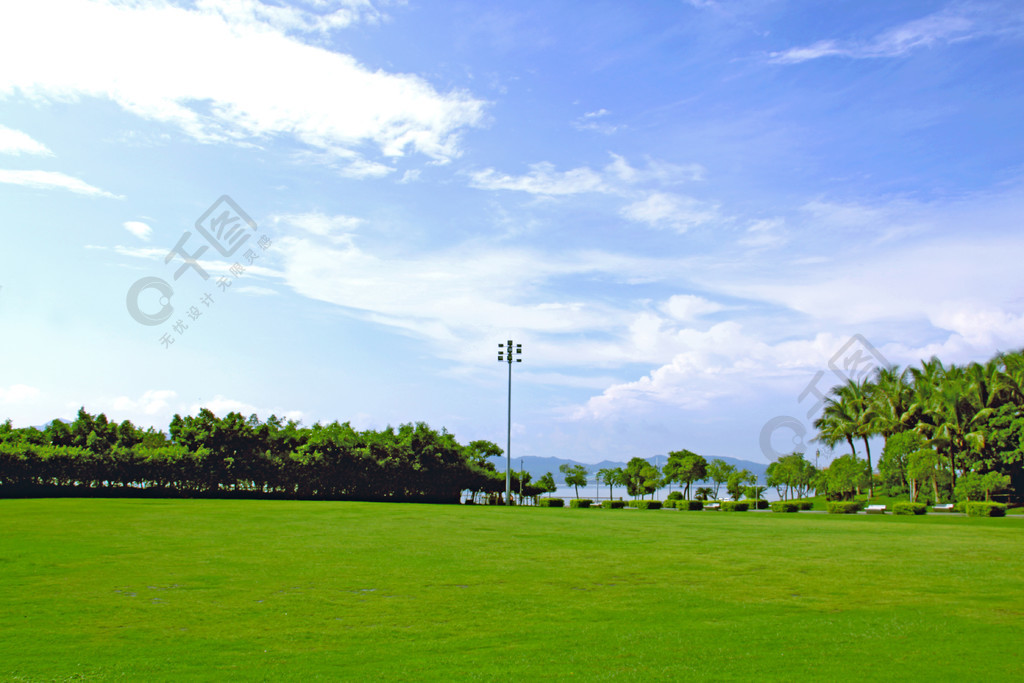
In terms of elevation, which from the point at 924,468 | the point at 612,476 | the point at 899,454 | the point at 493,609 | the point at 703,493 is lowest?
the point at 493,609

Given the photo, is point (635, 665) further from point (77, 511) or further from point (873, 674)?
point (77, 511)

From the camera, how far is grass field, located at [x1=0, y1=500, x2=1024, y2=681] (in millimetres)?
8508

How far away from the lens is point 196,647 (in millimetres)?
9148

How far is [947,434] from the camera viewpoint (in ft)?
179

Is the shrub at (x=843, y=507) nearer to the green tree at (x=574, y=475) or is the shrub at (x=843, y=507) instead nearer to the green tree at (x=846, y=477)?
the green tree at (x=846, y=477)

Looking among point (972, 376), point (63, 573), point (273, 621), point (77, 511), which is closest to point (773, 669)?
point (273, 621)

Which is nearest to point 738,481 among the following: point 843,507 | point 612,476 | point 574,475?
point 612,476

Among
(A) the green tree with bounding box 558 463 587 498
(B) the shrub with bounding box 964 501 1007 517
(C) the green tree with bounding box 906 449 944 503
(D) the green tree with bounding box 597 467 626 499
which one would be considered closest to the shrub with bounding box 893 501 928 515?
(B) the shrub with bounding box 964 501 1007 517

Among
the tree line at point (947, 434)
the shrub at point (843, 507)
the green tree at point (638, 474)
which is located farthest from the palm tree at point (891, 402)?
the green tree at point (638, 474)

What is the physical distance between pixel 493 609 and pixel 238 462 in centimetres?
5019

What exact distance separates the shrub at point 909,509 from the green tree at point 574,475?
4982 centimetres

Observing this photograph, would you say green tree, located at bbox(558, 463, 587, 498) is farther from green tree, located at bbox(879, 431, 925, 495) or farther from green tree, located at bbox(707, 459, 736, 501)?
green tree, located at bbox(879, 431, 925, 495)

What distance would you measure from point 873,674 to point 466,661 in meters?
4.82

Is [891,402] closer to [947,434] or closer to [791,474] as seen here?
[947,434]
